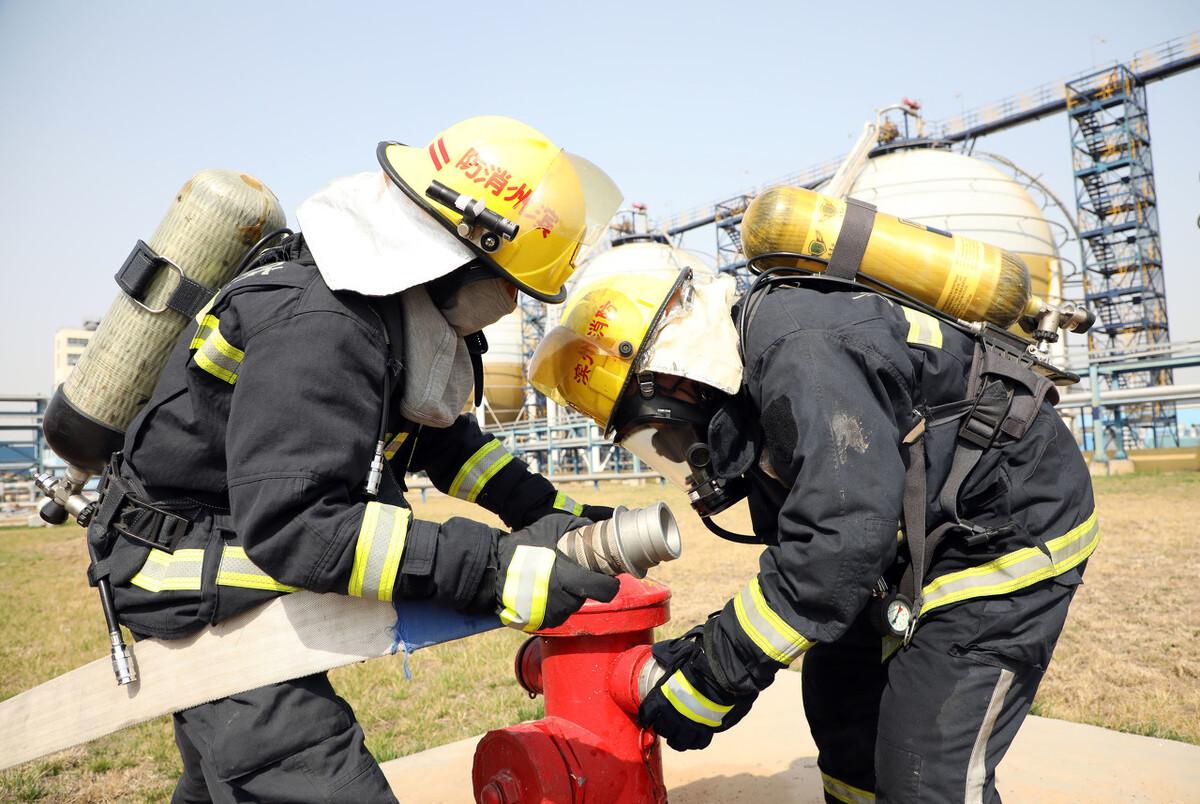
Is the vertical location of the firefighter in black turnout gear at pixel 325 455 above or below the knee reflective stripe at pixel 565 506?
above

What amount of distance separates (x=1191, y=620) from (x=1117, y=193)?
92.7 feet

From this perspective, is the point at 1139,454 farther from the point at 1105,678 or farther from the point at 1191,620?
the point at 1105,678

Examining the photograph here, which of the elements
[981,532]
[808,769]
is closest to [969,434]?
[981,532]

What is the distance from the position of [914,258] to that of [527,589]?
1.31 m

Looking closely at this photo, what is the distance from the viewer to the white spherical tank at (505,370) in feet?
108

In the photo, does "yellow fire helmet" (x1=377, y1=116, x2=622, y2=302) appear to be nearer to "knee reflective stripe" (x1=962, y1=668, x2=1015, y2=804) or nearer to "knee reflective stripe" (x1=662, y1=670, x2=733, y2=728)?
"knee reflective stripe" (x1=662, y1=670, x2=733, y2=728)

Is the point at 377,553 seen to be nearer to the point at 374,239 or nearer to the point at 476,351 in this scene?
the point at 374,239

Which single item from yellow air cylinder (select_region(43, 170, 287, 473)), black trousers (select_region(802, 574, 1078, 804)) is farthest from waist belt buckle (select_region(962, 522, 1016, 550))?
yellow air cylinder (select_region(43, 170, 287, 473))

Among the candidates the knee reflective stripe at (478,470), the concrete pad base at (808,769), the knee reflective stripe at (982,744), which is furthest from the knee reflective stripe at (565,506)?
the concrete pad base at (808,769)

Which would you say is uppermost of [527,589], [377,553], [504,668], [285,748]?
[377,553]

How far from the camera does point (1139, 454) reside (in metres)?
24.0

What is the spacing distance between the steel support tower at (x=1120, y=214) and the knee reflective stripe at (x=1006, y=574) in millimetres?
29900

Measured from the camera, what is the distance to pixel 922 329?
2.11 m

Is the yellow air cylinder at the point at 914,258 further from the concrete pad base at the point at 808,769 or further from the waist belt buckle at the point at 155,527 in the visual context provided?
the concrete pad base at the point at 808,769
